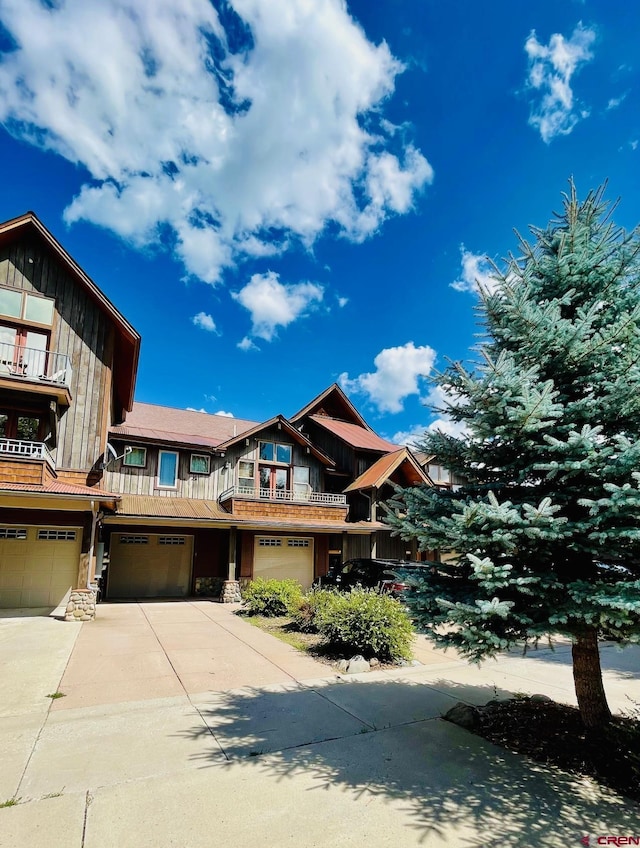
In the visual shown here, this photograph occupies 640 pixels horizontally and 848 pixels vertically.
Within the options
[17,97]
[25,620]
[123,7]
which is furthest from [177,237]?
[25,620]

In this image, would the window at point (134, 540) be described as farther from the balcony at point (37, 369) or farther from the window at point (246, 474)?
the balcony at point (37, 369)

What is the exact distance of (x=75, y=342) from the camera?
1498 cm

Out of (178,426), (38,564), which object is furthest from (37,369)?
(178,426)

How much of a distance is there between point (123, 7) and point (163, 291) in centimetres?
1175

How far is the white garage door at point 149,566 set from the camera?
672 inches

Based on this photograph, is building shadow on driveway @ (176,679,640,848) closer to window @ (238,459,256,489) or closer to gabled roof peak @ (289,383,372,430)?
window @ (238,459,256,489)

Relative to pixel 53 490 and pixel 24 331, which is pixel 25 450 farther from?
pixel 24 331

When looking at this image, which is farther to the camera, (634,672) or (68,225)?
(68,225)

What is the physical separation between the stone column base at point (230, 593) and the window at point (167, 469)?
4.73 m

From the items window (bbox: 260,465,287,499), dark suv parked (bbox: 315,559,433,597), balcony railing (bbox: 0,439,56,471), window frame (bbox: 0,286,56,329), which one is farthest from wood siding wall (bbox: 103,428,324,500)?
dark suv parked (bbox: 315,559,433,597)

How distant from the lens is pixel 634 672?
811 centimetres

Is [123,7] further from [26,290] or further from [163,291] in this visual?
[163,291]

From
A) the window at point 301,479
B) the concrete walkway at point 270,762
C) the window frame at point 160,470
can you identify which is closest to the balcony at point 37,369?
the window frame at point 160,470

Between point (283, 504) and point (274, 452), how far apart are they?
123 inches
